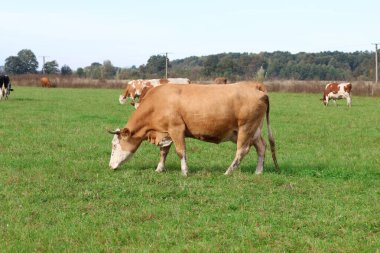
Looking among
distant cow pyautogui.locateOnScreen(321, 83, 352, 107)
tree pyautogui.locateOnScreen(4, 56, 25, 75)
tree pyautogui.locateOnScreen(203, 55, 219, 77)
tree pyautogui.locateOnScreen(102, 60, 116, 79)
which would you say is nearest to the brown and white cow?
distant cow pyautogui.locateOnScreen(321, 83, 352, 107)

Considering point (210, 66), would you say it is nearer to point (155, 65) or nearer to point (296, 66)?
point (155, 65)

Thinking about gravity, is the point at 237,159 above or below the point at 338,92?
below

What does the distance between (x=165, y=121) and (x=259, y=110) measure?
1817 millimetres

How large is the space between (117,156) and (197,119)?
178cm

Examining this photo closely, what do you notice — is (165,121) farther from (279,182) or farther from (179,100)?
(279,182)

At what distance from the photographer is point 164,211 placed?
295 inches

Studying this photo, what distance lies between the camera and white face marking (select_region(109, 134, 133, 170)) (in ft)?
35.3

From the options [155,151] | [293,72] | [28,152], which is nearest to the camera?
[28,152]

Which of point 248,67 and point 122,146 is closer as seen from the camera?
point 122,146

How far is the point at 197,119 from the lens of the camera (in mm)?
10422

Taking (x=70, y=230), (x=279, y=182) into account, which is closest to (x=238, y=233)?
(x=70, y=230)

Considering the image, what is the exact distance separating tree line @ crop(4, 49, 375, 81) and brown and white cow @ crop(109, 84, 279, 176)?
3267 inches

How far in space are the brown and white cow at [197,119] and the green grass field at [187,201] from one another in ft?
1.60

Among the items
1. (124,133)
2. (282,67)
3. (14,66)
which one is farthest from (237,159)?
(14,66)
